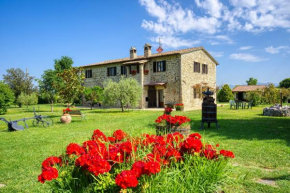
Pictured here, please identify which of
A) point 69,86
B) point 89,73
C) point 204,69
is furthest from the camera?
point 89,73

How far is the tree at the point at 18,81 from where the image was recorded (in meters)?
37.5

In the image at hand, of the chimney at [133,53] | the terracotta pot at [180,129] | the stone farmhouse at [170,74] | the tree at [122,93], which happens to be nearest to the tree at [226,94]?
the stone farmhouse at [170,74]

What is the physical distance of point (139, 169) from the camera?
2.03 meters

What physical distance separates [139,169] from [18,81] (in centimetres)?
4361

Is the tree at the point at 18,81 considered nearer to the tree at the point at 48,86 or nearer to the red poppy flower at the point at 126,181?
the tree at the point at 48,86

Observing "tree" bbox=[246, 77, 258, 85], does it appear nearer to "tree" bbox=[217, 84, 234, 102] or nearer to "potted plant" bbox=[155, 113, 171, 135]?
"tree" bbox=[217, 84, 234, 102]

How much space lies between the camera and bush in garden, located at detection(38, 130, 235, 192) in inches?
85.2

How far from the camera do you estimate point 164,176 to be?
2.38m

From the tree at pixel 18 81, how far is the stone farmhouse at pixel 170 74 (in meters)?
21.2

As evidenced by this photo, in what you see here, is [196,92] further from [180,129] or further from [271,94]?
[180,129]

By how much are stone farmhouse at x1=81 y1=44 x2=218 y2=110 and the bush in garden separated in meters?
17.7

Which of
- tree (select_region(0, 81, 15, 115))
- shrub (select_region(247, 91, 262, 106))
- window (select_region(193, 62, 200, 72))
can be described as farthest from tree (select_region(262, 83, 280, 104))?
A: tree (select_region(0, 81, 15, 115))

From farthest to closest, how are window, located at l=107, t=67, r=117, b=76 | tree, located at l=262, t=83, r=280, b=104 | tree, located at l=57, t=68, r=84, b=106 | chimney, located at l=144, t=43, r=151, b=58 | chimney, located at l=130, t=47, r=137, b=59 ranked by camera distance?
window, located at l=107, t=67, r=117, b=76 → chimney, located at l=130, t=47, r=137, b=59 → chimney, located at l=144, t=43, r=151, b=58 → tree, located at l=262, t=83, r=280, b=104 → tree, located at l=57, t=68, r=84, b=106

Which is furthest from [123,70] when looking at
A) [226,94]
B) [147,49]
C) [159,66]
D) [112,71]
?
[226,94]
